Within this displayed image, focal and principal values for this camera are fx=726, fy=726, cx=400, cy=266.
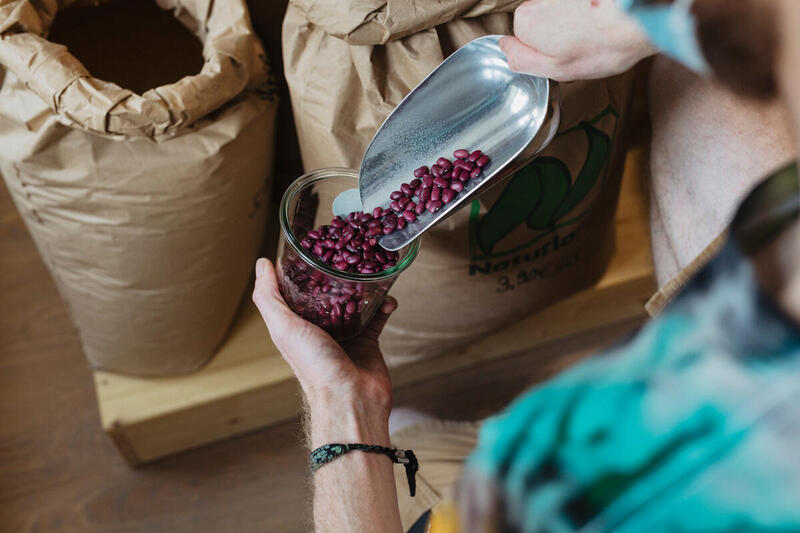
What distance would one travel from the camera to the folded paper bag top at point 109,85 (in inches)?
29.6

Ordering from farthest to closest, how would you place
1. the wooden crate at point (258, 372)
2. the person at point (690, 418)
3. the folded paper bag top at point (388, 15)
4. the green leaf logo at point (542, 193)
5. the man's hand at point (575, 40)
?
the wooden crate at point (258, 372)
the green leaf logo at point (542, 193)
the folded paper bag top at point (388, 15)
the man's hand at point (575, 40)
the person at point (690, 418)

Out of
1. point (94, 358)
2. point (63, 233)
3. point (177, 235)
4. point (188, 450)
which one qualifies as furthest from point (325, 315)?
point (188, 450)

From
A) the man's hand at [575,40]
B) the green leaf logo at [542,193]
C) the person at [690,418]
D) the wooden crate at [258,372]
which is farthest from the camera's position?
the wooden crate at [258,372]

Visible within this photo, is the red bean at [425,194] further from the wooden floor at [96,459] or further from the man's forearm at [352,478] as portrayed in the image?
the wooden floor at [96,459]

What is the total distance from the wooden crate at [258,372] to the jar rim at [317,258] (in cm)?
45

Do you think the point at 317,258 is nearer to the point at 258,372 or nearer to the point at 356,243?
the point at 356,243

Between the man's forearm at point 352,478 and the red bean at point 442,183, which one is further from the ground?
the red bean at point 442,183

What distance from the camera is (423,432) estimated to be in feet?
3.35

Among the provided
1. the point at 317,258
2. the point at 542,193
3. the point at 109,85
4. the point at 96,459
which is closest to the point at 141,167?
the point at 109,85

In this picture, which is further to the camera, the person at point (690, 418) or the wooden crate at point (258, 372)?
the wooden crate at point (258, 372)

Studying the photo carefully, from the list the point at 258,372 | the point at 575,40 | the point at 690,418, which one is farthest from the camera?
the point at 258,372

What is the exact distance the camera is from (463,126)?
0.78 m

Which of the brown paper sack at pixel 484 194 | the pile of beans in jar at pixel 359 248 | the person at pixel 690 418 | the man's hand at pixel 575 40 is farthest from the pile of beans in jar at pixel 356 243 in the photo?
the person at pixel 690 418

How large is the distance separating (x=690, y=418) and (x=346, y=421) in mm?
429
